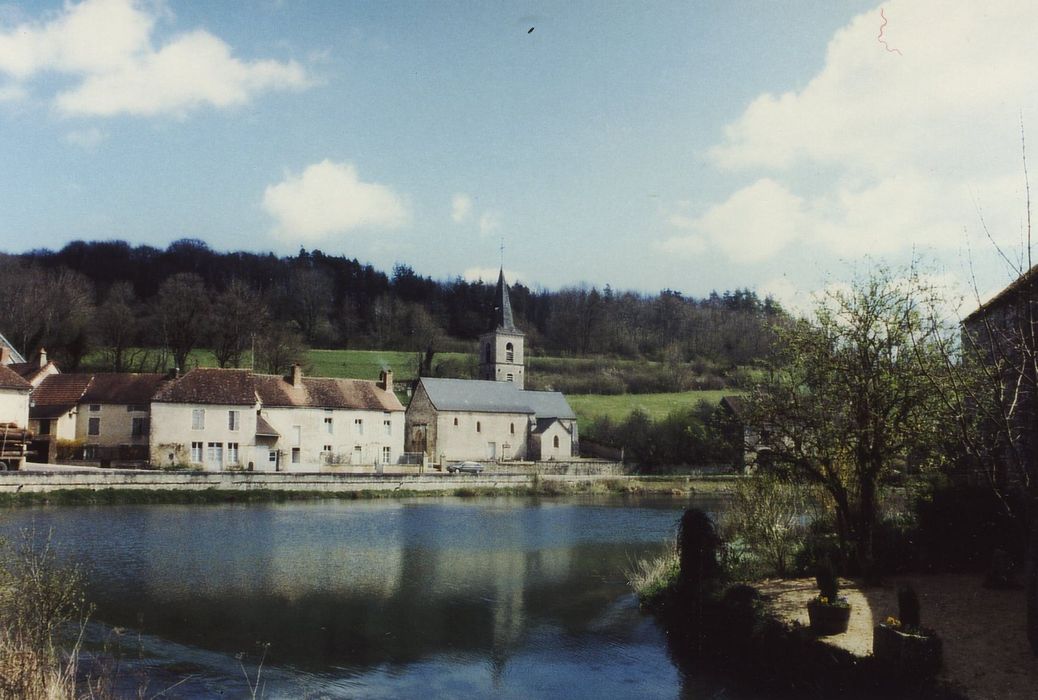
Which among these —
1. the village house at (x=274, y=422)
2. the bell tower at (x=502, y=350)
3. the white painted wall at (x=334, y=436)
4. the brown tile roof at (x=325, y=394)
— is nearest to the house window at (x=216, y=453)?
the village house at (x=274, y=422)

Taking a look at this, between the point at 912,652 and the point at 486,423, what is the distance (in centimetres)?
4030

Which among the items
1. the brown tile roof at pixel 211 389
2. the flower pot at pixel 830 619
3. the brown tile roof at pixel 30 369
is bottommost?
the flower pot at pixel 830 619

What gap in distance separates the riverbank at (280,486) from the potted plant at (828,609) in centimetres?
1221

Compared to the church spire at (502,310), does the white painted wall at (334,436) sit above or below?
below

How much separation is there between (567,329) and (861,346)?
230 feet

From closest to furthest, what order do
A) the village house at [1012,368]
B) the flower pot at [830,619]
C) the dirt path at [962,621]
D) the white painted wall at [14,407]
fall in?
the dirt path at [962,621], the village house at [1012,368], the flower pot at [830,619], the white painted wall at [14,407]

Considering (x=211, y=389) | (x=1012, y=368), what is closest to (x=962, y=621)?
(x=1012, y=368)

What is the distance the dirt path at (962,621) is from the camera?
843 cm

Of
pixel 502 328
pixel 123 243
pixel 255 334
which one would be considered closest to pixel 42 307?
pixel 255 334

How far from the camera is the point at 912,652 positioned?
8539mm

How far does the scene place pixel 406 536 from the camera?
2258 centimetres

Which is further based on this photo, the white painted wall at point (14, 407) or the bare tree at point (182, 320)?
the bare tree at point (182, 320)

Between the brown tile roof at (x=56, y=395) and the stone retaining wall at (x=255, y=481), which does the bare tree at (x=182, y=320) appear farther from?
the stone retaining wall at (x=255, y=481)

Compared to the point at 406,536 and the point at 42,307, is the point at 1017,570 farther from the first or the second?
the point at 42,307
